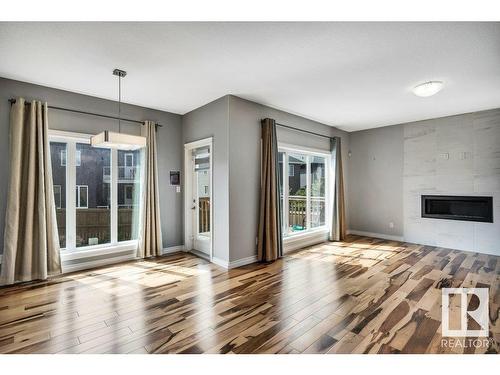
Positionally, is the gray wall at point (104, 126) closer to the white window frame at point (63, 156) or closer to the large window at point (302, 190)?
the white window frame at point (63, 156)

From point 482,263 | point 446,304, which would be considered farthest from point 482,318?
point 482,263

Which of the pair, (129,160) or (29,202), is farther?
(129,160)

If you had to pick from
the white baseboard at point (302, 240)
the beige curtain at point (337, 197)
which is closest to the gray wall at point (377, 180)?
the beige curtain at point (337, 197)

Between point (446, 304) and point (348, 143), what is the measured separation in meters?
4.56

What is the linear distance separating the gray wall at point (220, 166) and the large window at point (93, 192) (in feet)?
4.65

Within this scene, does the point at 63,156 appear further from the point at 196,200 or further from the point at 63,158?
the point at 196,200

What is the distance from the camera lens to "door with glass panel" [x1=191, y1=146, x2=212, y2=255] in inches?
186

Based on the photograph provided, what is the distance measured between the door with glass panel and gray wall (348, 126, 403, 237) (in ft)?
12.6

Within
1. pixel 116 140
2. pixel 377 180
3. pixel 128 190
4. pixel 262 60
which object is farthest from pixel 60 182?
pixel 377 180

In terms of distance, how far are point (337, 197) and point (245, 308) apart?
12.8 ft

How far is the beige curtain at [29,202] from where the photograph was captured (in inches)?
125

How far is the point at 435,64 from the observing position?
2877 millimetres

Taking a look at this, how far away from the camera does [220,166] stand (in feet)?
13.2
